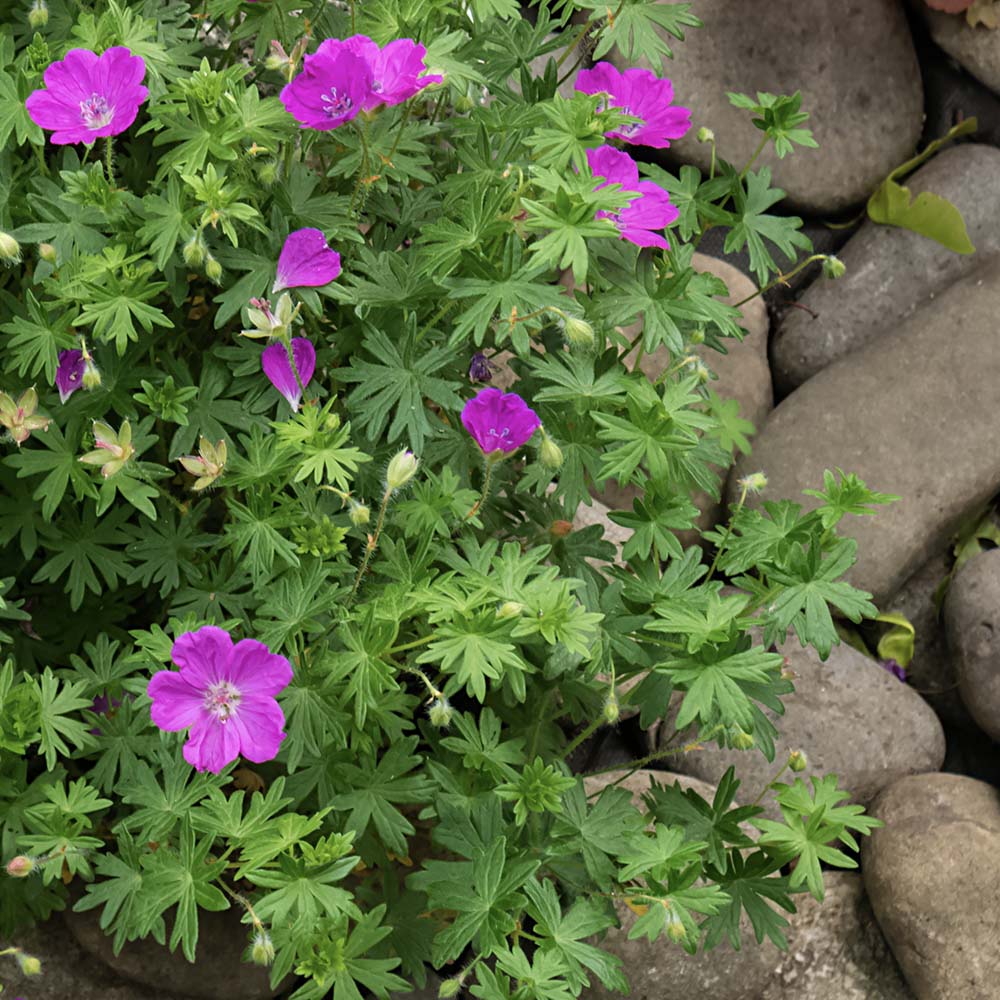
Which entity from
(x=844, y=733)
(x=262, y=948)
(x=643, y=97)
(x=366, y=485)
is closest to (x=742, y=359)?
(x=844, y=733)

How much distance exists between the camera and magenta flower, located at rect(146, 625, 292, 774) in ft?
5.72

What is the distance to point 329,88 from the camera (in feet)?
5.89

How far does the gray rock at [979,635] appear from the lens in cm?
315

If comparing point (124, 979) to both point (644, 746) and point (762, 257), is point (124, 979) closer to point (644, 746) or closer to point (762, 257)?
point (644, 746)

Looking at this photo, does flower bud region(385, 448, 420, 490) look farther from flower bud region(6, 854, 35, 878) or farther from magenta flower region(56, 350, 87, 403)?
flower bud region(6, 854, 35, 878)

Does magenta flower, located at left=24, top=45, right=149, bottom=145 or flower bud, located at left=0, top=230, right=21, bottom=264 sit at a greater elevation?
magenta flower, located at left=24, top=45, right=149, bottom=145

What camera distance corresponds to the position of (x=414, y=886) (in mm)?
2057

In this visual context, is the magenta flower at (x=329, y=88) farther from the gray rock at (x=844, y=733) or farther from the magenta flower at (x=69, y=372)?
Result: the gray rock at (x=844, y=733)

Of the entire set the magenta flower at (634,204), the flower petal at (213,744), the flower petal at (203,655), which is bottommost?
the flower petal at (213,744)

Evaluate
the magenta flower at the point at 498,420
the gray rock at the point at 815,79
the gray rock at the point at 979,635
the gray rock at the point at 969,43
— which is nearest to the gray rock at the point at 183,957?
the magenta flower at the point at 498,420

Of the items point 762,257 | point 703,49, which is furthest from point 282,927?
point 703,49

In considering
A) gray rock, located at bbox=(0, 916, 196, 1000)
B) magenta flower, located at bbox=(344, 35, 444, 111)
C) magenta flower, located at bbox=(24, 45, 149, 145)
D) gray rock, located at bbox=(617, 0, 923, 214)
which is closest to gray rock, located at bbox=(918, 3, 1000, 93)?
gray rock, located at bbox=(617, 0, 923, 214)

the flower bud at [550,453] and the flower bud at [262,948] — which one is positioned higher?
the flower bud at [550,453]

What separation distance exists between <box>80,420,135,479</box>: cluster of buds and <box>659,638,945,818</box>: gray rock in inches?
61.0
